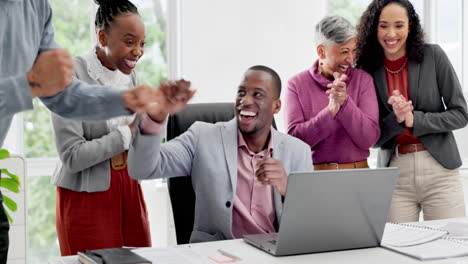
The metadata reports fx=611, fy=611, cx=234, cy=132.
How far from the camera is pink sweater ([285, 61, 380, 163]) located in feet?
8.77

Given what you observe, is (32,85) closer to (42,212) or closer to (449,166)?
(449,166)

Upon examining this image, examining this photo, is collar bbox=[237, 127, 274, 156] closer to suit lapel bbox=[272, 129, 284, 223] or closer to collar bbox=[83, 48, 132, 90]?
suit lapel bbox=[272, 129, 284, 223]

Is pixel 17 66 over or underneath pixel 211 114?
over

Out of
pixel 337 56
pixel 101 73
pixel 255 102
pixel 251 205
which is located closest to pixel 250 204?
pixel 251 205

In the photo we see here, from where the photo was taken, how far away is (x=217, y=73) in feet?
13.1

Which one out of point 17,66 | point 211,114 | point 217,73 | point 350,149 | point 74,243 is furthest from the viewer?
point 217,73

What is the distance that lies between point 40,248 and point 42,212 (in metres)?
0.25

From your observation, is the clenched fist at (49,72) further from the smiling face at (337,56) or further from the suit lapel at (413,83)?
the suit lapel at (413,83)

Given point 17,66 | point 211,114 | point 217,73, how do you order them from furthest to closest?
point 217,73 → point 211,114 → point 17,66

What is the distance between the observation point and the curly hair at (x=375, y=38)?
2881 mm

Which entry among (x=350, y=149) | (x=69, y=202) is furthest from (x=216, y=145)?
(x=350, y=149)

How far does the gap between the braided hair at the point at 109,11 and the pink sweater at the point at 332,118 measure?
87cm

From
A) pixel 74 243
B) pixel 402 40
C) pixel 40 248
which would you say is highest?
pixel 402 40

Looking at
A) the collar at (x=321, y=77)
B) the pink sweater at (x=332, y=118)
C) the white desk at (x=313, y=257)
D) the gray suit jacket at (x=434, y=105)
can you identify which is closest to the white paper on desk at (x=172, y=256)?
the white desk at (x=313, y=257)
